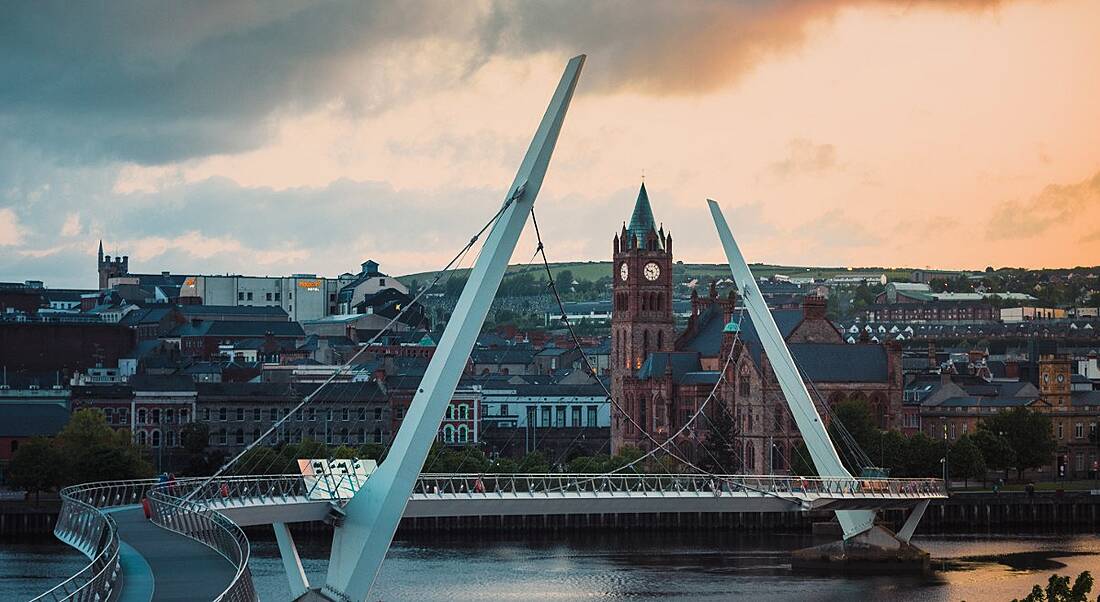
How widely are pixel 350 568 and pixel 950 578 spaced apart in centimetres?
2380

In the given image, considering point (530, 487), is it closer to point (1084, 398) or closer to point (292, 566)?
point (292, 566)

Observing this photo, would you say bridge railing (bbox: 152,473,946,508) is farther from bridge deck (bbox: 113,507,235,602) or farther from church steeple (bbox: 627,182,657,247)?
church steeple (bbox: 627,182,657,247)

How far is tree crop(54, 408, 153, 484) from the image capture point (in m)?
82.4

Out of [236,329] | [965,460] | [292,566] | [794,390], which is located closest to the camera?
[292,566]

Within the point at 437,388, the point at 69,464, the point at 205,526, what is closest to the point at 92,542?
the point at 205,526

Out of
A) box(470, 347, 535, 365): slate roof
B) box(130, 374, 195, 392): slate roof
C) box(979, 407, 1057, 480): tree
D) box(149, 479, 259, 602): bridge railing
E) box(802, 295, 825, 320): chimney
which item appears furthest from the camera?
box(470, 347, 535, 365): slate roof

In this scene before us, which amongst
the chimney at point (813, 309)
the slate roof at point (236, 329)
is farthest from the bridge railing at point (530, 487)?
the slate roof at point (236, 329)

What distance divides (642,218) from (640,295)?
178 inches

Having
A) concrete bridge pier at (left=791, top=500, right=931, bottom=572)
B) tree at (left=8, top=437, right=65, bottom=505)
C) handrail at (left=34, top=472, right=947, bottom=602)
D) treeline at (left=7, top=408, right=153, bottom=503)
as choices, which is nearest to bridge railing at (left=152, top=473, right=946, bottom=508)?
handrail at (left=34, top=472, right=947, bottom=602)

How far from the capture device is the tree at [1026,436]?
102 metres

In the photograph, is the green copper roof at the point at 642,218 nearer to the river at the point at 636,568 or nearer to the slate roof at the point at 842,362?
the slate roof at the point at 842,362

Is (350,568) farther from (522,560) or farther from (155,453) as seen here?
(155,453)

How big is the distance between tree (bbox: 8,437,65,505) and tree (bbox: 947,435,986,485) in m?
37.1

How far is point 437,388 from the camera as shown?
45.5 metres
